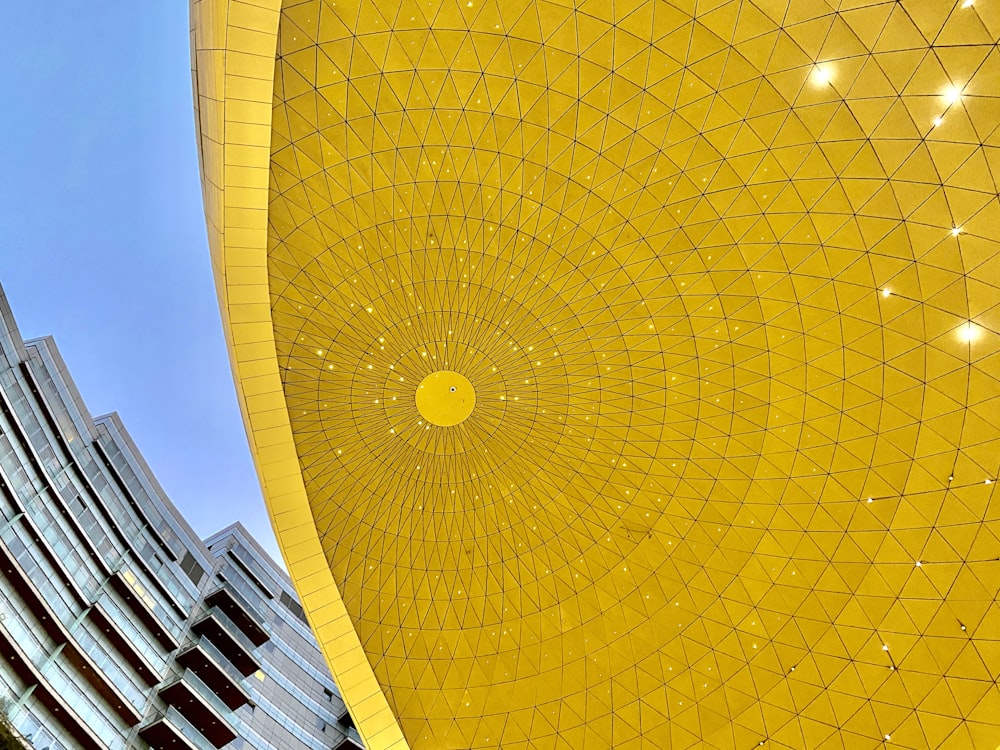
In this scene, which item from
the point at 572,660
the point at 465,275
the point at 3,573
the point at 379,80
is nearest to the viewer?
the point at 379,80

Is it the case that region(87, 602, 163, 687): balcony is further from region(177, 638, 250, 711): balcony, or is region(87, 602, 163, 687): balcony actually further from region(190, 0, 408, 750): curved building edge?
region(190, 0, 408, 750): curved building edge

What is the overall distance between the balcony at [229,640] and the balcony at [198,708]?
423 centimetres

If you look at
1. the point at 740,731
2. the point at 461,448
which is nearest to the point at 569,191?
the point at 461,448

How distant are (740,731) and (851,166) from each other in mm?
32985

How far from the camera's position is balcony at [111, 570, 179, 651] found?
1790 inches

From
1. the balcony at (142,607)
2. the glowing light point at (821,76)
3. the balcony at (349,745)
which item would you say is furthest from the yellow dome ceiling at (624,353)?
the balcony at (349,745)

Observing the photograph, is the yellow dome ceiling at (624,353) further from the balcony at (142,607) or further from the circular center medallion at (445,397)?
the balcony at (142,607)

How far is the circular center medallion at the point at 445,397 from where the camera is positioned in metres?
36.3

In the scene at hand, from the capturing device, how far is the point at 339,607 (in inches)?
1441

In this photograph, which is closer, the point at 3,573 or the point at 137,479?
the point at 3,573

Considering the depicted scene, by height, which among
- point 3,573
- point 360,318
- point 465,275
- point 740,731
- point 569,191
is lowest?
point 3,573

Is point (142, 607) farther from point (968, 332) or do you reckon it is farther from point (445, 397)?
point (968, 332)

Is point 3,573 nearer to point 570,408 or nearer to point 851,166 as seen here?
Result: point 570,408

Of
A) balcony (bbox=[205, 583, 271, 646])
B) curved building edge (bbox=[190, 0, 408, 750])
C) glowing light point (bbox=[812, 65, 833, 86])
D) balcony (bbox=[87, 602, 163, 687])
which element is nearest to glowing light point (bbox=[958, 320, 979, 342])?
glowing light point (bbox=[812, 65, 833, 86])
